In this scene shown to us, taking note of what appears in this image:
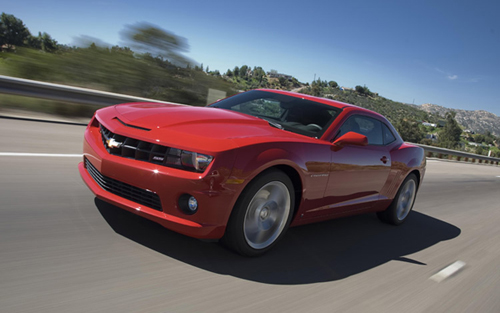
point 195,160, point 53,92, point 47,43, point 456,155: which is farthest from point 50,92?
point 456,155

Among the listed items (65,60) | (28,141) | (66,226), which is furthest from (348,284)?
(65,60)

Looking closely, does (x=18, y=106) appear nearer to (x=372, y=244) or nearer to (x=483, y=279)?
(x=372, y=244)

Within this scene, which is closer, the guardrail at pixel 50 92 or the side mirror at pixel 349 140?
the side mirror at pixel 349 140

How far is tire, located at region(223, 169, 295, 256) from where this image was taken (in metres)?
3.01

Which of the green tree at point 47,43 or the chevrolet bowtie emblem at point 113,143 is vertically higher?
the green tree at point 47,43

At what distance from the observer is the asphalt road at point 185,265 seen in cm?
247

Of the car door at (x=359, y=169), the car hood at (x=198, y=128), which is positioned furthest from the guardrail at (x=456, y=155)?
the car hood at (x=198, y=128)

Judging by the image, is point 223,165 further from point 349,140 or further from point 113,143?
point 349,140

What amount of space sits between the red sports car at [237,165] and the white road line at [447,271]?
98 cm

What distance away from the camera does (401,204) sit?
5539 mm

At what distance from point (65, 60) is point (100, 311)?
966cm

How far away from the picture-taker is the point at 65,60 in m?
10.6

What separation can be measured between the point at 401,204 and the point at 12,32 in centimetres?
1141

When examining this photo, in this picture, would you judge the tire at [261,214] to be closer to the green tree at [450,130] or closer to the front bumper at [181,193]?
the front bumper at [181,193]
